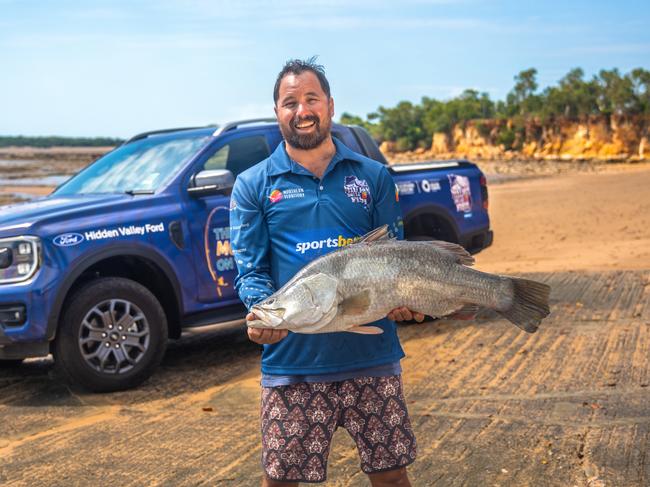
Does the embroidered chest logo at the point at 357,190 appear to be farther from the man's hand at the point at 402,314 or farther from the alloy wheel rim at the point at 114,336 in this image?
the alloy wheel rim at the point at 114,336

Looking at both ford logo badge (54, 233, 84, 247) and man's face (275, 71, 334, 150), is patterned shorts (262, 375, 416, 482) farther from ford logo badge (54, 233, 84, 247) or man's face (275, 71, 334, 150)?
ford logo badge (54, 233, 84, 247)

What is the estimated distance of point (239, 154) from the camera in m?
7.63

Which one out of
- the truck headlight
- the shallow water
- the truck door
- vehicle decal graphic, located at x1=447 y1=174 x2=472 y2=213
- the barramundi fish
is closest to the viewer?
the barramundi fish

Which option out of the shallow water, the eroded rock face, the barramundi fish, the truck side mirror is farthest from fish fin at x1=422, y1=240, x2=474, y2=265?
the eroded rock face

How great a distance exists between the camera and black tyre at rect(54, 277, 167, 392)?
6.37m

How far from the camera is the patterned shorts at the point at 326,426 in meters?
3.16

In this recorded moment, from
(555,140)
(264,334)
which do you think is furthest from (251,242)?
(555,140)

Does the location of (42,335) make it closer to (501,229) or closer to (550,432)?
(550,432)

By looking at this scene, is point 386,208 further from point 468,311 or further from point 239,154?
point 239,154

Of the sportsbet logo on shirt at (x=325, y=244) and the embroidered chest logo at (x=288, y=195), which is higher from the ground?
the embroidered chest logo at (x=288, y=195)

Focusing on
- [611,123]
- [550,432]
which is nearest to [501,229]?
[550,432]

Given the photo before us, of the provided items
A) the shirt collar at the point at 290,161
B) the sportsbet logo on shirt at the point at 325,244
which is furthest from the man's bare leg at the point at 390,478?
the shirt collar at the point at 290,161

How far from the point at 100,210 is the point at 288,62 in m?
3.73

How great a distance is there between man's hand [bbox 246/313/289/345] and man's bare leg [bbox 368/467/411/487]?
67cm
